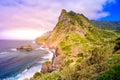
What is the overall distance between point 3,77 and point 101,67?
7830 cm

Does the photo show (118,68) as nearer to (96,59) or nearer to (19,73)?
(96,59)

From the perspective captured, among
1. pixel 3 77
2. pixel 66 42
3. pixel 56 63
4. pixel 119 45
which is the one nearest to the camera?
pixel 119 45

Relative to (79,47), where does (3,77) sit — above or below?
below

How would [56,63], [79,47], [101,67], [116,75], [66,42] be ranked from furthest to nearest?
[66,42], [79,47], [56,63], [101,67], [116,75]

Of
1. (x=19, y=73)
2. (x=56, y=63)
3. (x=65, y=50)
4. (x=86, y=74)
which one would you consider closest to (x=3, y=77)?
(x=19, y=73)

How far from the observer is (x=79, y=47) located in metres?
150

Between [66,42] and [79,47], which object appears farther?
[66,42]

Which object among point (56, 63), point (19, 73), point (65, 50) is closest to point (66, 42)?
point (65, 50)

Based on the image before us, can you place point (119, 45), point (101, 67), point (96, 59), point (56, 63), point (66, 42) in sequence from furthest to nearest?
point (66, 42)
point (56, 63)
point (119, 45)
point (96, 59)
point (101, 67)

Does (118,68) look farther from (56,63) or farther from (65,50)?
(65,50)

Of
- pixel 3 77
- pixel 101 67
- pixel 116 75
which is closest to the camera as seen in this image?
pixel 116 75

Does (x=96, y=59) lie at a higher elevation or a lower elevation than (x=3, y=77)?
higher

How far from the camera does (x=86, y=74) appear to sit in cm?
4156

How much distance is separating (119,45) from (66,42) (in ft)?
333
